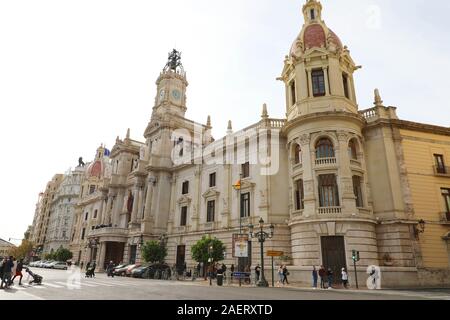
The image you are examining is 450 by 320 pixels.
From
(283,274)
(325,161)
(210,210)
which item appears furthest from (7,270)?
(325,161)

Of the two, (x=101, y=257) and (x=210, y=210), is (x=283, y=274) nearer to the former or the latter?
(x=210, y=210)

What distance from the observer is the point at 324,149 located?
26562mm

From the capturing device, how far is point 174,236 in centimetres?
3809

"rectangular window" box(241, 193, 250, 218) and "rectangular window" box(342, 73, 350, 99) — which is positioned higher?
"rectangular window" box(342, 73, 350, 99)

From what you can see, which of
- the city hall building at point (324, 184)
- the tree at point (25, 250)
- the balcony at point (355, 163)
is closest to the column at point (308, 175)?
the city hall building at point (324, 184)

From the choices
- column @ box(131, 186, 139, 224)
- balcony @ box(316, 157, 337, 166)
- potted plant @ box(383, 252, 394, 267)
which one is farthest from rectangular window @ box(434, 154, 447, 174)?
column @ box(131, 186, 139, 224)

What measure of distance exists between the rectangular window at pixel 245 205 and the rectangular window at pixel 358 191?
9.76m

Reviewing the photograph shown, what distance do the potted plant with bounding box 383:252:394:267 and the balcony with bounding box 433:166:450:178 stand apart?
8.44 metres

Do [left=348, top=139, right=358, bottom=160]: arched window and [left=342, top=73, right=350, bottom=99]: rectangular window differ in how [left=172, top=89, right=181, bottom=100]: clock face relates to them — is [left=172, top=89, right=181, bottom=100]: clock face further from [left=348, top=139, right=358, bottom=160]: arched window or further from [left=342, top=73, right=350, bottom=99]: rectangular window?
[left=348, top=139, right=358, bottom=160]: arched window

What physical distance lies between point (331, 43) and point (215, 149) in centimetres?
1582

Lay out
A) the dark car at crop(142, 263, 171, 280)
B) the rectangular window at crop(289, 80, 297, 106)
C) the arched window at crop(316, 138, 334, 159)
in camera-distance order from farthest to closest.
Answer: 1. the rectangular window at crop(289, 80, 297, 106)
2. the dark car at crop(142, 263, 171, 280)
3. the arched window at crop(316, 138, 334, 159)

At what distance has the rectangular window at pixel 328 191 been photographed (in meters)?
24.9

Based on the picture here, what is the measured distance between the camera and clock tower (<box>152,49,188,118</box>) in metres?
48.4
